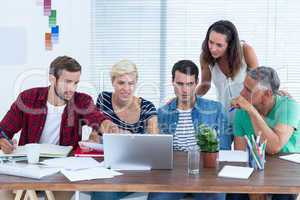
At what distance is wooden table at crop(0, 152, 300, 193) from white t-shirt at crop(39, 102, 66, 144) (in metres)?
0.80

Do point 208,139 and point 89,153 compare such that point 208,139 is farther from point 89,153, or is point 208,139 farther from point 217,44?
point 217,44

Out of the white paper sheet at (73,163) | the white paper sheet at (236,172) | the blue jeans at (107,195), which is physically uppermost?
the white paper sheet at (73,163)

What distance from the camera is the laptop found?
1957 millimetres

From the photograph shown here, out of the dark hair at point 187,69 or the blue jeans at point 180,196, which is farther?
the dark hair at point 187,69

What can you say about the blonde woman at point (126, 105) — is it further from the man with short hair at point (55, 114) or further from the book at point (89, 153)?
the book at point (89, 153)

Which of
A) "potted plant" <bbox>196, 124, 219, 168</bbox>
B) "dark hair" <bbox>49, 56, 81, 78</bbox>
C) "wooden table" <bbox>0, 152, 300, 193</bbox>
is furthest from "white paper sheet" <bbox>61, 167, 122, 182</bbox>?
"dark hair" <bbox>49, 56, 81, 78</bbox>

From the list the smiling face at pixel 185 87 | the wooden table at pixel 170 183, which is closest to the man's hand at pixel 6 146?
the wooden table at pixel 170 183

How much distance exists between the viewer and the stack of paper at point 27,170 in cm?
184

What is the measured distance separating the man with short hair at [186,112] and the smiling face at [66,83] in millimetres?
565

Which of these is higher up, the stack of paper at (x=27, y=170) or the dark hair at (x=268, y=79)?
the dark hair at (x=268, y=79)

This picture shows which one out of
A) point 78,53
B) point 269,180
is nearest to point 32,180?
point 269,180

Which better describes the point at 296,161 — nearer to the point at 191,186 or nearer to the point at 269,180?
the point at 269,180

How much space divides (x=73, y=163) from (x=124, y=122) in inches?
26.7

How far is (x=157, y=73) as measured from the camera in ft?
14.1
